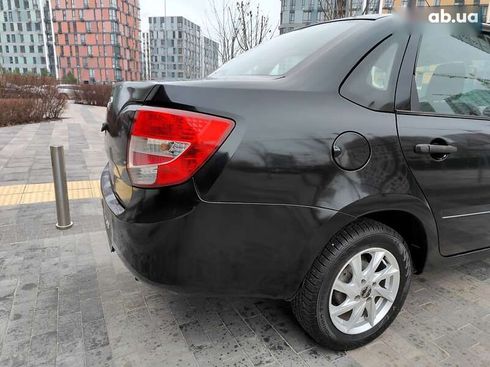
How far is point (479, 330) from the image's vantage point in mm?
Answer: 2250

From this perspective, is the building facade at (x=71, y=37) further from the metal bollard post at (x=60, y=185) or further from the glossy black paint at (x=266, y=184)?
the glossy black paint at (x=266, y=184)

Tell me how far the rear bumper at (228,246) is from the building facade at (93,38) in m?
104

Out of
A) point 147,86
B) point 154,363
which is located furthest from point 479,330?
point 147,86

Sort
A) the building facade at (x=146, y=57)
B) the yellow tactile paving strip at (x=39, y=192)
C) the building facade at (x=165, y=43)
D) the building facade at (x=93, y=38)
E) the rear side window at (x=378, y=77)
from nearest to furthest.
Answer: the rear side window at (x=378, y=77), the yellow tactile paving strip at (x=39, y=192), the building facade at (x=146, y=57), the building facade at (x=165, y=43), the building facade at (x=93, y=38)

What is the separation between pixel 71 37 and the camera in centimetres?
10100

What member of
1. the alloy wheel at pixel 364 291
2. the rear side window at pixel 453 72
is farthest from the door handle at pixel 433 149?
the alloy wheel at pixel 364 291

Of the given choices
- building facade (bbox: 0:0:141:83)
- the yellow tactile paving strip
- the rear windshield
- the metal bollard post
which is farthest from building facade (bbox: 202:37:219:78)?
building facade (bbox: 0:0:141:83)

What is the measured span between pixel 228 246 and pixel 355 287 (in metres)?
0.76

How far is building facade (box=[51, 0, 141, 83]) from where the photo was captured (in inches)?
3885

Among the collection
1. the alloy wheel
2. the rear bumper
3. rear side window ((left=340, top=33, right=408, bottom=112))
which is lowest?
the alloy wheel

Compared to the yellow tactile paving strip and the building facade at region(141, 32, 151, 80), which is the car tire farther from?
the building facade at region(141, 32, 151, 80)

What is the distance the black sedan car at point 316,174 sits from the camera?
1.59 meters

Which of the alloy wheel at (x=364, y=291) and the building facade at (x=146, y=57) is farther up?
the building facade at (x=146, y=57)

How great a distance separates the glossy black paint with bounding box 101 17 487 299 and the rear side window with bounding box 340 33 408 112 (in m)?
0.04
